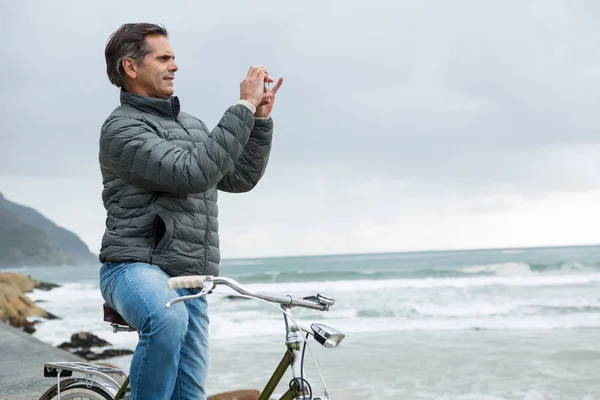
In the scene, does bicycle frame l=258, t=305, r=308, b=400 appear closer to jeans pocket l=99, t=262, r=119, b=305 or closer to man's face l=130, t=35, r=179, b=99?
jeans pocket l=99, t=262, r=119, b=305

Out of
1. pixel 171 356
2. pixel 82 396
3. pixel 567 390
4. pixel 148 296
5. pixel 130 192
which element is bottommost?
pixel 567 390

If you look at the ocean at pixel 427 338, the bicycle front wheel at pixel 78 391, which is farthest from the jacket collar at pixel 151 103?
the ocean at pixel 427 338

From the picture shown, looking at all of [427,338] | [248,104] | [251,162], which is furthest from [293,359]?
[427,338]

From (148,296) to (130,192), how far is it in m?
0.34

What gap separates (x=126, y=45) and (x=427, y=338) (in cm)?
926

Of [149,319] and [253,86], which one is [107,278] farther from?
[253,86]

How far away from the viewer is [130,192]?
2277mm

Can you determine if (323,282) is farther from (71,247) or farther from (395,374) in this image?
(71,247)

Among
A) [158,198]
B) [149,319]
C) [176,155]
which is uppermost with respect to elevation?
[176,155]

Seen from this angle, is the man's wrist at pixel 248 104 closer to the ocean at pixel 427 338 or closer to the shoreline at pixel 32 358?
the shoreline at pixel 32 358

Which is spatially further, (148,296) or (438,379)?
(438,379)

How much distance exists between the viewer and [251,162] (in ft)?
8.82

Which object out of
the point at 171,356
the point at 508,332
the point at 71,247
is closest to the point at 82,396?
the point at 171,356

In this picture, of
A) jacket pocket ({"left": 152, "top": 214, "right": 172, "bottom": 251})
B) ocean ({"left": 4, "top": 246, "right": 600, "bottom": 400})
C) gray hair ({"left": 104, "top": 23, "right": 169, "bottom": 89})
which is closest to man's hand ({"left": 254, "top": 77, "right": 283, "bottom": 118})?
gray hair ({"left": 104, "top": 23, "right": 169, "bottom": 89})
